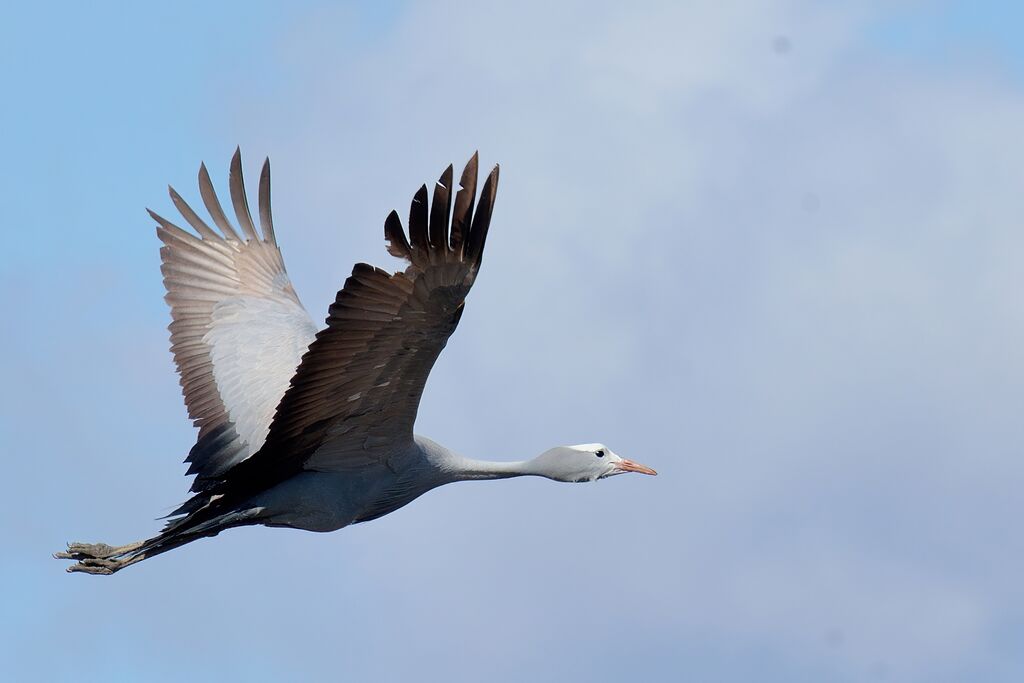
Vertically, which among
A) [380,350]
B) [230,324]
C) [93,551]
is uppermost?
[230,324]

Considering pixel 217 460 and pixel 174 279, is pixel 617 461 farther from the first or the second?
pixel 174 279

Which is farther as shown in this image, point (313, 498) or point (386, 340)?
point (313, 498)

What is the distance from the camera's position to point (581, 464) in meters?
13.7

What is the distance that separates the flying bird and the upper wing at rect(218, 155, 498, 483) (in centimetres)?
1

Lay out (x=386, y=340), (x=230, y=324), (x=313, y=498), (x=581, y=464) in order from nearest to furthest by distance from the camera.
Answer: (x=386, y=340) → (x=313, y=498) → (x=581, y=464) → (x=230, y=324)

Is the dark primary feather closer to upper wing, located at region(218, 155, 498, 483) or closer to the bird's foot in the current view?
upper wing, located at region(218, 155, 498, 483)

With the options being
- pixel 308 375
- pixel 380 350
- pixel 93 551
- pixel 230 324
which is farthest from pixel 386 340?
pixel 230 324

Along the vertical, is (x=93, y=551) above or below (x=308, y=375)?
below

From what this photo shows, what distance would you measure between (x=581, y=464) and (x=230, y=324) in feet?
12.4

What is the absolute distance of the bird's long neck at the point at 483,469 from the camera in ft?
43.6

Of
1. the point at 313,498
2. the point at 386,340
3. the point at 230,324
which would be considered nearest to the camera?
the point at 386,340

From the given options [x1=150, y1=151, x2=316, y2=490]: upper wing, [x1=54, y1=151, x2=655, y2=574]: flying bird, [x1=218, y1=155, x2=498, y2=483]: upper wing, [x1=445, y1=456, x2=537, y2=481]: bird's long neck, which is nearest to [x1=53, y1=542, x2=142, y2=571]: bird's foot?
[x1=54, y1=151, x2=655, y2=574]: flying bird

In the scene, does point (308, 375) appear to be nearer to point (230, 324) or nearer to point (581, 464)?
point (581, 464)

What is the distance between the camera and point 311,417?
12.2m
